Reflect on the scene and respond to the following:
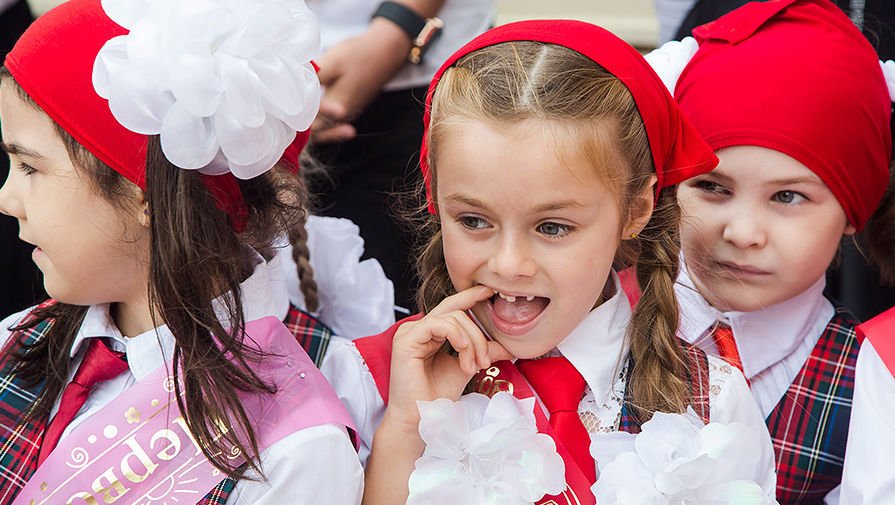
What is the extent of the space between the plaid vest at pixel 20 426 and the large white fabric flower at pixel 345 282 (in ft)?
0.66

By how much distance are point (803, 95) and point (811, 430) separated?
0.54 meters

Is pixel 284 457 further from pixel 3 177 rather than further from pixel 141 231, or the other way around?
pixel 3 177

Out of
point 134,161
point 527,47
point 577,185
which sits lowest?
point 134,161

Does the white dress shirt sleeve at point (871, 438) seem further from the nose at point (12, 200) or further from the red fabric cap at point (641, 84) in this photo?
the nose at point (12, 200)

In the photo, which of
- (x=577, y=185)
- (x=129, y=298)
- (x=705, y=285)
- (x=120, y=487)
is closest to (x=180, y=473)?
(x=120, y=487)

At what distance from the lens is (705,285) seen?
1578 millimetres

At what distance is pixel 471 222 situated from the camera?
1.27 m

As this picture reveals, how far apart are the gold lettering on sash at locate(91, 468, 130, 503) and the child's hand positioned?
0.39 metres

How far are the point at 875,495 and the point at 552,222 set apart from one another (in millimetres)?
589

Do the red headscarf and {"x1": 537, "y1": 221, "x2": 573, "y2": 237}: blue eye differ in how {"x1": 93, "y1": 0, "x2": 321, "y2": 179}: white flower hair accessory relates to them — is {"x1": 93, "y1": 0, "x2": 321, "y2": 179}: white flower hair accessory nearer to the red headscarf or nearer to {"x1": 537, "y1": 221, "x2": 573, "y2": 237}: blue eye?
the red headscarf

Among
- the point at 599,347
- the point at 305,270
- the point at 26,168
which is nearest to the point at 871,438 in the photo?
the point at 599,347

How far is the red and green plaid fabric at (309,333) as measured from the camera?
1586mm

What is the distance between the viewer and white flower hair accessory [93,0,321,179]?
1.15 meters

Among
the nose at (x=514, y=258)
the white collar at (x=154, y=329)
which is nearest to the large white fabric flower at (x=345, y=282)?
the white collar at (x=154, y=329)
